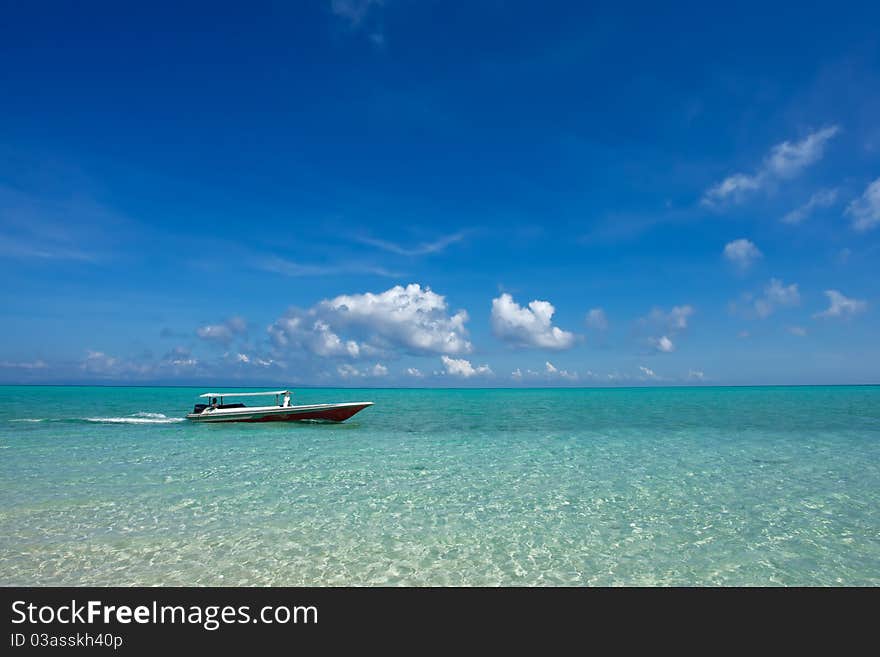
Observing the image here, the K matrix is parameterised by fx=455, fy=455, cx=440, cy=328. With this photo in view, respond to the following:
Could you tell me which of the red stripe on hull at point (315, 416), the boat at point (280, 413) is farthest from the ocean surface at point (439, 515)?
the red stripe on hull at point (315, 416)

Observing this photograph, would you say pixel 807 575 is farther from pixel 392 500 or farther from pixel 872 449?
pixel 872 449

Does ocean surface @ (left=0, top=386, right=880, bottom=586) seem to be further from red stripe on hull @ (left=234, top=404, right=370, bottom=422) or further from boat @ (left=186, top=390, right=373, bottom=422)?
red stripe on hull @ (left=234, top=404, right=370, bottom=422)

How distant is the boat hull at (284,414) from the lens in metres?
37.5

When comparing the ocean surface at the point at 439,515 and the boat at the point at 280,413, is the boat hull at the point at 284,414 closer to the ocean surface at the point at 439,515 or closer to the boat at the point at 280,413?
the boat at the point at 280,413

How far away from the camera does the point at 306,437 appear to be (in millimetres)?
30000

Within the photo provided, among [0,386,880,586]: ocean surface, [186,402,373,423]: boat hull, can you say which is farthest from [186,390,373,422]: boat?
[0,386,880,586]: ocean surface

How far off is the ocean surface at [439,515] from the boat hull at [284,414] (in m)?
11.9

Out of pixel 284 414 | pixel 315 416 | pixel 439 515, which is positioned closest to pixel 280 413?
pixel 284 414

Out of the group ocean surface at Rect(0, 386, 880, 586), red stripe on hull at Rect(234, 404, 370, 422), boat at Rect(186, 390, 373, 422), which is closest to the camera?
ocean surface at Rect(0, 386, 880, 586)

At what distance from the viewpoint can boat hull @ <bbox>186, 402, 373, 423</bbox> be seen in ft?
123

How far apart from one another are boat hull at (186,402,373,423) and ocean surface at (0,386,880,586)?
1191cm

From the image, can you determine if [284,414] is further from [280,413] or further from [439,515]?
[439,515]

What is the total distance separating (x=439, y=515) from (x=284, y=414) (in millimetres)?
28545
